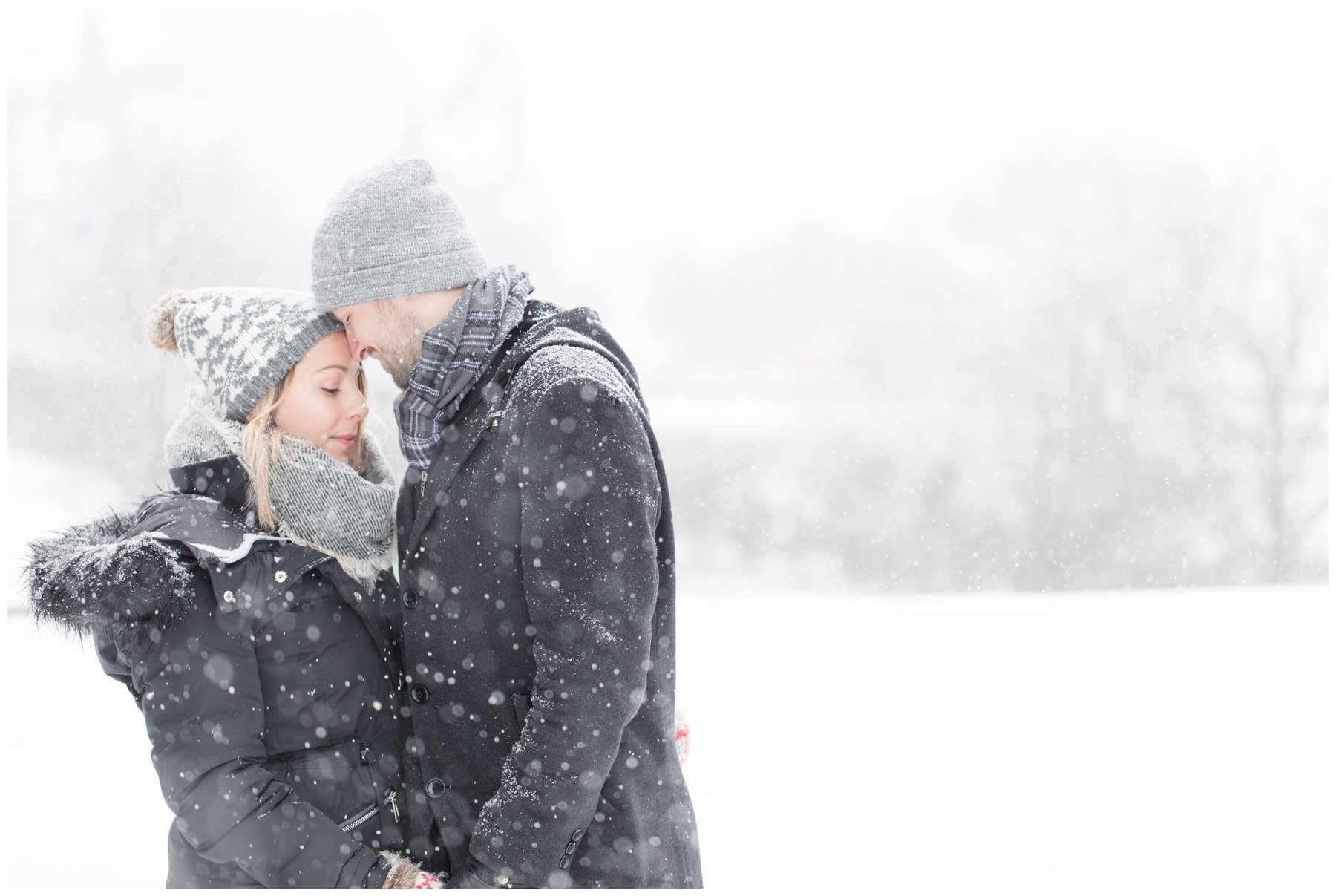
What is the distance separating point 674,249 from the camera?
40.6 ft

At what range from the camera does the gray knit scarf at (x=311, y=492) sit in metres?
1.64

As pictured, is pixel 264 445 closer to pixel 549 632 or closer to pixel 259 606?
pixel 259 606

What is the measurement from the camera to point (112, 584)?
1.38 meters

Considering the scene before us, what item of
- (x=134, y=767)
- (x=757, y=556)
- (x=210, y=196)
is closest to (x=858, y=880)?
(x=134, y=767)

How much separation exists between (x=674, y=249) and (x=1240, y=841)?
985 cm

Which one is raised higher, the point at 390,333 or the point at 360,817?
the point at 390,333

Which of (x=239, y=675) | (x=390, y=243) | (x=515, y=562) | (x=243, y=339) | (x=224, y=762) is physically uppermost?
(x=390, y=243)

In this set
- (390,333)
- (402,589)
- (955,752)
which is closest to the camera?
(402,589)

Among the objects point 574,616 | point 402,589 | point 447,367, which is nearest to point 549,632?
point 574,616

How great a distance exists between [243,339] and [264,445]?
22cm

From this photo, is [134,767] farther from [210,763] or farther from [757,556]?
[757,556]

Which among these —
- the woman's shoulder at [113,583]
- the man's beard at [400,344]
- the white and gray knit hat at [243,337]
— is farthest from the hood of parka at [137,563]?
the man's beard at [400,344]

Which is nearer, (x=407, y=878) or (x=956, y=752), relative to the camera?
(x=407, y=878)

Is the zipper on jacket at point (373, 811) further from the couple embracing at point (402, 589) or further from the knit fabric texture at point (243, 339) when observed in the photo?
the knit fabric texture at point (243, 339)
